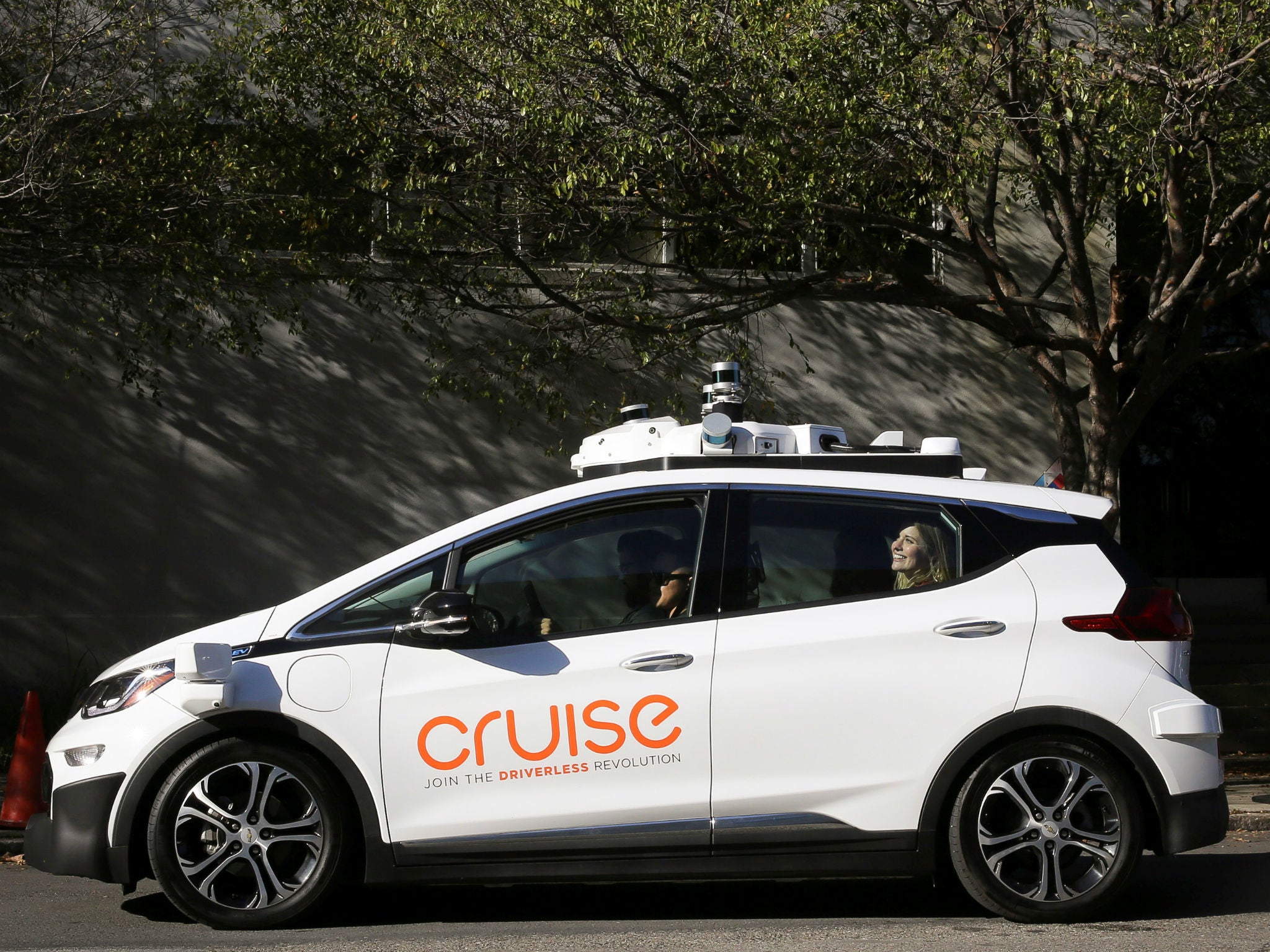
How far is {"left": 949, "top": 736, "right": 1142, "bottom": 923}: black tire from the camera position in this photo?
5203 mm

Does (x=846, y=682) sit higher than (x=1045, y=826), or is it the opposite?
(x=846, y=682)

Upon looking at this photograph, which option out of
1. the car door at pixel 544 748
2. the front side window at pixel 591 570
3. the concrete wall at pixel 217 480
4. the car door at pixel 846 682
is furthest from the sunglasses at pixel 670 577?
the concrete wall at pixel 217 480

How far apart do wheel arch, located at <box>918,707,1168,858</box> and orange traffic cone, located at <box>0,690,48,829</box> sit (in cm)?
457

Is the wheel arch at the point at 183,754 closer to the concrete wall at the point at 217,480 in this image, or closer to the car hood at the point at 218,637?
the car hood at the point at 218,637

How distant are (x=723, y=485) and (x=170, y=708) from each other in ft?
7.54

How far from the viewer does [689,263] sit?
10.9 meters

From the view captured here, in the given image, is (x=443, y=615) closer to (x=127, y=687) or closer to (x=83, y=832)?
(x=127, y=687)

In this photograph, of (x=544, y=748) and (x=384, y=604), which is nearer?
(x=544, y=748)

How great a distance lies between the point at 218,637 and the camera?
17.2 ft

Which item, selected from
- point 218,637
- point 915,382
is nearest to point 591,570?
point 218,637

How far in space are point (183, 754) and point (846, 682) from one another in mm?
2537

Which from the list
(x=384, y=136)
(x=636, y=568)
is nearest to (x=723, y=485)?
(x=636, y=568)

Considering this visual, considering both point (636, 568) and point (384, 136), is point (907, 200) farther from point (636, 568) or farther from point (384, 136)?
point (636, 568)

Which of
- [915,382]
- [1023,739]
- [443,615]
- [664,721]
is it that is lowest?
[1023,739]
